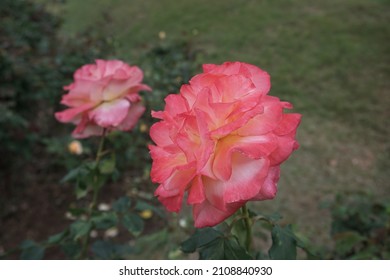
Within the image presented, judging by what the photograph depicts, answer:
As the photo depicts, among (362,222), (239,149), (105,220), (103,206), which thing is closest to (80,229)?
(105,220)

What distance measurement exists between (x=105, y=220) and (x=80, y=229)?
65 mm

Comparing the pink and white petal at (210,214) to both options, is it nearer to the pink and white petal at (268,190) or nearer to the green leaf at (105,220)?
the pink and white petal at (268,190)

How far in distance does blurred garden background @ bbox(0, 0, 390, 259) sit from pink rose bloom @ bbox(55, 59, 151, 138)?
9cm

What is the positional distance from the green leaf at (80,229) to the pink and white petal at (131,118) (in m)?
0.25

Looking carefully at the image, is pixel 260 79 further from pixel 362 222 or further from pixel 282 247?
pixel 362 222

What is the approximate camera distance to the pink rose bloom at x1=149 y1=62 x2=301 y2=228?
0.64 metres

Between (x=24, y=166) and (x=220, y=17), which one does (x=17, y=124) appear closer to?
(x=24, y=166)

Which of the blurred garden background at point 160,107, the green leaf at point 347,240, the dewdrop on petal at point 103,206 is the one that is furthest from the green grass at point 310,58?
the green leaf at point 347,240

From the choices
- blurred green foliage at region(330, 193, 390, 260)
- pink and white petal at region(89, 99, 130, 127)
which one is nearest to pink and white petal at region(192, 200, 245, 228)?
pink and white petal at region(89, 99, 130, 127)

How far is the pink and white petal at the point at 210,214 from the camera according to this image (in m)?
0.66

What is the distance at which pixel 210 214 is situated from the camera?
26.4 inches

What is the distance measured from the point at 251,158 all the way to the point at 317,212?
2105mm
